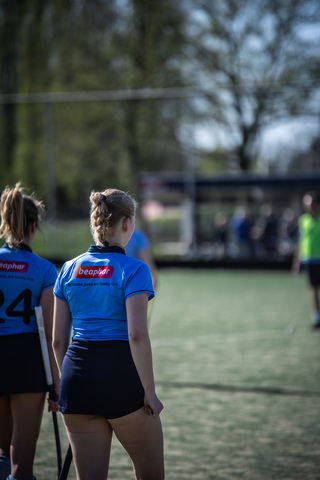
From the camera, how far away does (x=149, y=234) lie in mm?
23094

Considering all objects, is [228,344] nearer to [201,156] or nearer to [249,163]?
[201,156]

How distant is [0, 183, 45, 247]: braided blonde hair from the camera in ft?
11.5

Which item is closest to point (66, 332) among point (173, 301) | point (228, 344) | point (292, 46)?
point (228, 344)

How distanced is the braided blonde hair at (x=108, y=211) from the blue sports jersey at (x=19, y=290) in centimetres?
65

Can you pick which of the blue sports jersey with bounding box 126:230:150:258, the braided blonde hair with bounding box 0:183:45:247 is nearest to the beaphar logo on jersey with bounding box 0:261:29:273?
the braided blonde hair with bounding box 0:183:45:247

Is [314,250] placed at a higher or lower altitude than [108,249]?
lower

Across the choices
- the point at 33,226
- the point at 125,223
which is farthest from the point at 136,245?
the point at 125,223

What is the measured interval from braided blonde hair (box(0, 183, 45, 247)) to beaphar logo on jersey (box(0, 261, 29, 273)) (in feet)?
0.37

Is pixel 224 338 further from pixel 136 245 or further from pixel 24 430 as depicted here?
pixel 24 430

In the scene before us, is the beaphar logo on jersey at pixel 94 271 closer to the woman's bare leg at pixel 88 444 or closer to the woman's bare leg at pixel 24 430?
the woman's bare leg at pixel 88 444

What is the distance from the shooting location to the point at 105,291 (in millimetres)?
2869

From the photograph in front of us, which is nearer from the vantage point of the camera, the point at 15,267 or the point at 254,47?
the point at 15,267

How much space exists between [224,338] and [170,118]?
1621 centimetres

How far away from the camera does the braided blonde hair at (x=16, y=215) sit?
3.52 metres
